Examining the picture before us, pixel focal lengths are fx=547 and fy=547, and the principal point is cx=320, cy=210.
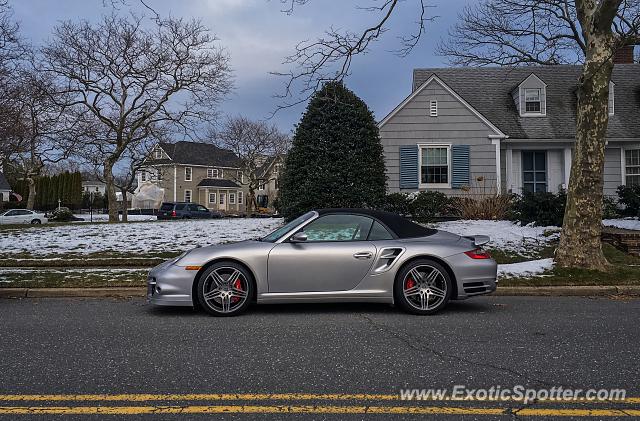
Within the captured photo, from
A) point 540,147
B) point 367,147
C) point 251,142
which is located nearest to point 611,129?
point 540,147

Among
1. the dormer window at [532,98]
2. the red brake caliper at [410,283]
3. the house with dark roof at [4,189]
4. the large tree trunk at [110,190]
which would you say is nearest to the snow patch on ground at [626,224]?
the dormer window at [532,98]

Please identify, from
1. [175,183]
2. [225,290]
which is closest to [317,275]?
[225,290]

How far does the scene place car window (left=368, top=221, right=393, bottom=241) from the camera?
705 cm

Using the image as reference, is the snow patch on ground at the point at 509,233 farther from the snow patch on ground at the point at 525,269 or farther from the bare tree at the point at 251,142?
the bare tree at the point at 251,142

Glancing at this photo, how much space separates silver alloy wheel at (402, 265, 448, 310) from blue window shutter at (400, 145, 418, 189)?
42.3 feet

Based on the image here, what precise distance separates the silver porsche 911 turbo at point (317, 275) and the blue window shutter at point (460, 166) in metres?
12.9

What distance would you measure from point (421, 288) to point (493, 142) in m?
13.8

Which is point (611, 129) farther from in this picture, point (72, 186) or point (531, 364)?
point (72, 186)

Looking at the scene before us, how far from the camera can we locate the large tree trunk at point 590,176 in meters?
9.69

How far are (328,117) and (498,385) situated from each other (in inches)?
467

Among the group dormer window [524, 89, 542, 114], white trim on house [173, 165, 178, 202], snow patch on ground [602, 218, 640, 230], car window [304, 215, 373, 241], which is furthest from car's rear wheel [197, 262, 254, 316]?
white trim on house [173, 165, 178, 202]

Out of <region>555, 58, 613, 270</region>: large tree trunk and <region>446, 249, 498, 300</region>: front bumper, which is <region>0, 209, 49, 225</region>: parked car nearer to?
<region>555, 58, 613, 270</region>: large tree trunk

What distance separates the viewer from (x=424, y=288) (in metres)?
6.86

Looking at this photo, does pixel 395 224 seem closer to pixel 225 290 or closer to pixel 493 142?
pixel 225 290
